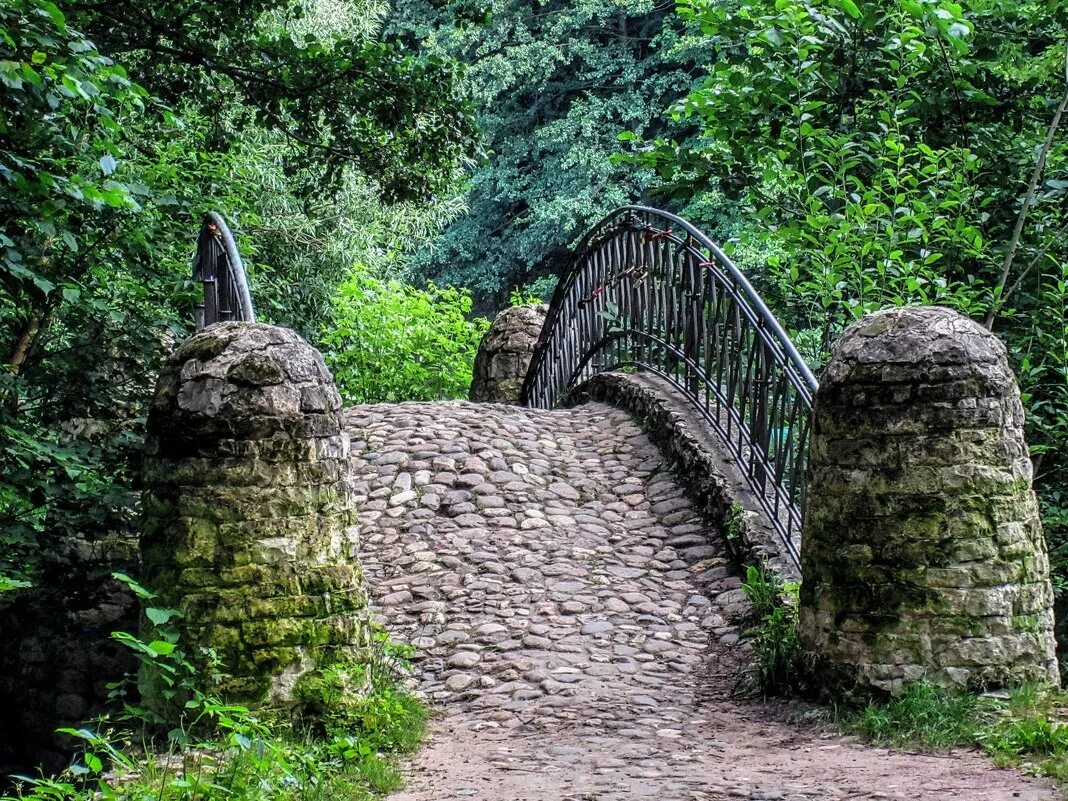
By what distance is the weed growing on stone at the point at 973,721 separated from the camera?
4.23 m

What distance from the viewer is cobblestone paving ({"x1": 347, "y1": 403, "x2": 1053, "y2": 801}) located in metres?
4.27

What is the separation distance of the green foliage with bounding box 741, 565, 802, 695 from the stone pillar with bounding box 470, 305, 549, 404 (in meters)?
8.19

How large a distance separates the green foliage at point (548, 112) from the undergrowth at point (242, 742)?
744 inches

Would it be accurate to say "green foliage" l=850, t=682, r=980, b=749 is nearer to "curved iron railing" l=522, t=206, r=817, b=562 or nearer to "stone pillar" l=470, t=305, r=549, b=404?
"curved iron railing" l=522, t=206, r=817, b=562

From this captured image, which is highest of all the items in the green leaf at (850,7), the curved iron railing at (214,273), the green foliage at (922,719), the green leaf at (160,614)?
the green leaf at (850,7)

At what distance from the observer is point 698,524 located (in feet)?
24.8

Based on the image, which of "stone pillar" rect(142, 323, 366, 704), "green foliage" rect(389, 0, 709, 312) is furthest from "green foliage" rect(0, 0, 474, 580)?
"green foliage" rect(389, 0, 709, 312)

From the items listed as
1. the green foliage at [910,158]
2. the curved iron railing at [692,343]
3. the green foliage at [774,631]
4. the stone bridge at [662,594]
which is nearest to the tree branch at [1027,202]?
the green foliage at [910,158]

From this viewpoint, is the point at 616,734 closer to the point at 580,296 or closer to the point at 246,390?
the point at 246,390

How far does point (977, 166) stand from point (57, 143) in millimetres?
5547

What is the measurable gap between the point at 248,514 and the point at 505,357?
32.5 feet

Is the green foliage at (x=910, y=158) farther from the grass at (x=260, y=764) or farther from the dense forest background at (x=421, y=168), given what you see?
the grass at (x=260, y=764)

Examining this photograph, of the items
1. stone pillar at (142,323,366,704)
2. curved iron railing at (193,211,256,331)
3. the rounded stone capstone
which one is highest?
curved iron railing at (193,211,256,331)

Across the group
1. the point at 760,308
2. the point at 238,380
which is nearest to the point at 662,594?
the point at 760,308
